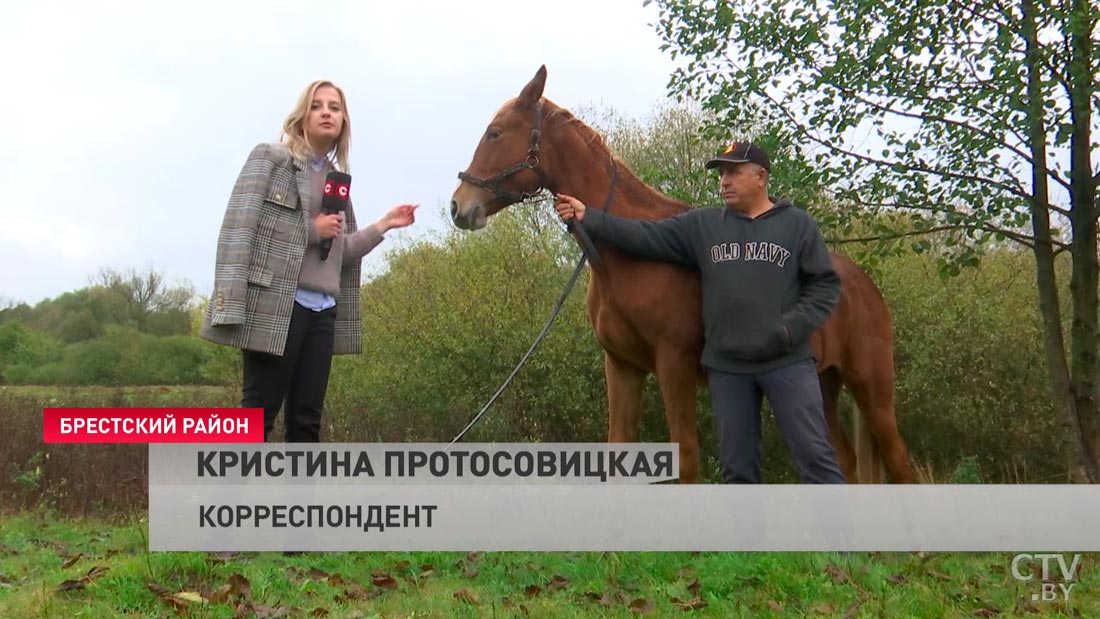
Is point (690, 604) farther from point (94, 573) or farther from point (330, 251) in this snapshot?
point (94, 573)

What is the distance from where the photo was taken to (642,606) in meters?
4.07

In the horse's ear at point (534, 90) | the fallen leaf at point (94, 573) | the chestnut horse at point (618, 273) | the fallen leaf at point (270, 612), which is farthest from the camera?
the horse's ear at point (534, 90)

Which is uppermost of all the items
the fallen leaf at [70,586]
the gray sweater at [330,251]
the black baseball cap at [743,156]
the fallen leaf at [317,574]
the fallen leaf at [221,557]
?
the black baseball cap at [743,156]

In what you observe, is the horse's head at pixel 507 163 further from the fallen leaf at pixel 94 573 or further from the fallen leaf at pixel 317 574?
the fallen leaf at pixel 94 573

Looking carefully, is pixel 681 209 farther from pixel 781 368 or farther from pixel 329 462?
pixel 329 462

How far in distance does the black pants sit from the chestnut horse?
0.90 metres

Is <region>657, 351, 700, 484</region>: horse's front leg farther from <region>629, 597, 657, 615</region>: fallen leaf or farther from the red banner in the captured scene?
the red banner

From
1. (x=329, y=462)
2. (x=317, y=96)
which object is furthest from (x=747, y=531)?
(x=317, y=96)

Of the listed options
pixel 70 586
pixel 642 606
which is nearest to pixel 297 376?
pixel 70 586

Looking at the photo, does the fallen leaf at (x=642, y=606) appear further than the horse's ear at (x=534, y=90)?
No

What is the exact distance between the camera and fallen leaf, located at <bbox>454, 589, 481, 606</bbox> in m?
4.11

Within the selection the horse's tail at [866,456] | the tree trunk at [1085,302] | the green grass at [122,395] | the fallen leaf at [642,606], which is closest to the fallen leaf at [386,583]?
the fallen leaf at [642,606]

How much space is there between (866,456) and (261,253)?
385 cm

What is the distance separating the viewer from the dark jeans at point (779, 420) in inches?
178
